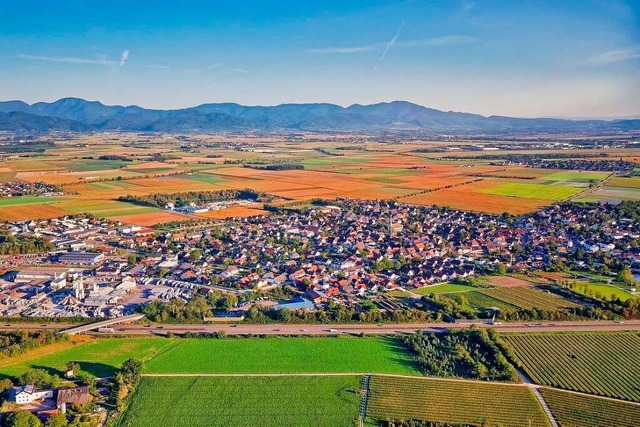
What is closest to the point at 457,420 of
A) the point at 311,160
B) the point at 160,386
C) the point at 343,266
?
the point at 160,386

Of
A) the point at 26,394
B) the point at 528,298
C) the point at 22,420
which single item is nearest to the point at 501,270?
the point at 528,298

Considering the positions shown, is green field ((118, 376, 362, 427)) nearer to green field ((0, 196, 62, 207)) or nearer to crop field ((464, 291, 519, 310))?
crop field ((464, 291, 519, 310))

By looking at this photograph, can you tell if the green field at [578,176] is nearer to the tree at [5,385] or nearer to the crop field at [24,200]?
the crop field at [24,200]

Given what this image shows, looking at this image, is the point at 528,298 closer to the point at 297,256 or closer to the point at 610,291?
the point at 610,291

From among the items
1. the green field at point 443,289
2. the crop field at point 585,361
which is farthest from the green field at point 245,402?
the green field at point 443,289

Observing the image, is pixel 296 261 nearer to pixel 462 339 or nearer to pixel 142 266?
pixel 142 266

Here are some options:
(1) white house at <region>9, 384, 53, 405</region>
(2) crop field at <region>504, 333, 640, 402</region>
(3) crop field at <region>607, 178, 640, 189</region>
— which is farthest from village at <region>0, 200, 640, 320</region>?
(3) crop field at <region>607, 178, 640, 189</region>
